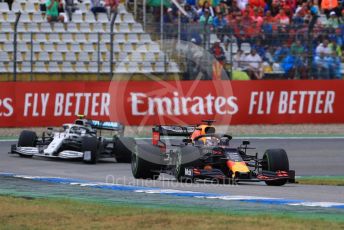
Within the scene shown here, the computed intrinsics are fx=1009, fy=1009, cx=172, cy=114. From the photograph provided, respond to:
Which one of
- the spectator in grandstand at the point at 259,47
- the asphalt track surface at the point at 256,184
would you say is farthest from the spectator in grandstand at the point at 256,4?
the asphalt track surface at the point at 256,184

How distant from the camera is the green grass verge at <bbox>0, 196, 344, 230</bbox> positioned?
985cm

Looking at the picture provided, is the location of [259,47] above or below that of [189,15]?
below

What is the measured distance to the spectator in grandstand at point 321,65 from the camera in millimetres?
29016

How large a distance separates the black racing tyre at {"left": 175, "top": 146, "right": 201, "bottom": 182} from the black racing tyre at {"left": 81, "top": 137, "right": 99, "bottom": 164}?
15.5ft

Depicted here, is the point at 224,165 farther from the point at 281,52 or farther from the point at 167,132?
the point at 281,52

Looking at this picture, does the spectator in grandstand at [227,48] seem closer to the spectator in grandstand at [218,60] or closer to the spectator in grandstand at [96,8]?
the spectator in grandstand at [218,60]

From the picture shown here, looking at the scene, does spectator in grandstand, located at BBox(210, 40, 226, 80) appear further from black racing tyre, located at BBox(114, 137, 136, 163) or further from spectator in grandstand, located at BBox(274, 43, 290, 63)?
black racing tyre, located at BBox(114, 137, 136, 163)

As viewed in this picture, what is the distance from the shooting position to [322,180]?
17.1 m

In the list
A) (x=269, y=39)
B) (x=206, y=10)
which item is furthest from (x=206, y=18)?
(x=269, y=39)

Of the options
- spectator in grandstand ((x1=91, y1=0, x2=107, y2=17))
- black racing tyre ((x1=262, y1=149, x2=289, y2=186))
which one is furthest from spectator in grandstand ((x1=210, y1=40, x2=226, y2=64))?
black racing tyre ((x1=262, y1=149, x2=289, y2=186))

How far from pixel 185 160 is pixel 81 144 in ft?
17.7

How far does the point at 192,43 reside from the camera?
2855cm

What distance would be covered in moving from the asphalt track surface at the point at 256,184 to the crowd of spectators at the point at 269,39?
355 centimetres

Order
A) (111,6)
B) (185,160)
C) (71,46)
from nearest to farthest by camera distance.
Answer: (185,160) < (71,46) < (111,6)
